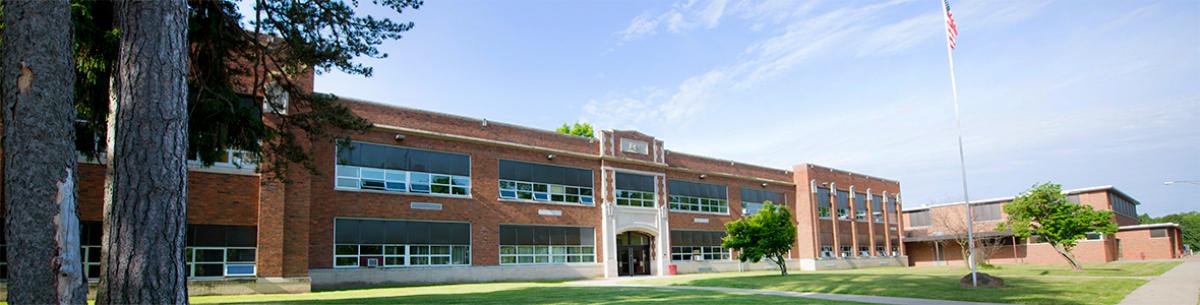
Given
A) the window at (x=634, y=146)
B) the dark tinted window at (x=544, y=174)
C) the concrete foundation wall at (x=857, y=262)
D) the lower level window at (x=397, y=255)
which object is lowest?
the concrete foundation wall at (x=857, y=262)

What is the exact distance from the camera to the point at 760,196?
46312 millimetres

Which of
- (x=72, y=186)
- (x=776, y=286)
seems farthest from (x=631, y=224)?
(x=72, y=186)

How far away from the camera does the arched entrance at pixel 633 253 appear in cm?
3703

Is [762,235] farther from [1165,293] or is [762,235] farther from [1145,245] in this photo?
[1145,245]

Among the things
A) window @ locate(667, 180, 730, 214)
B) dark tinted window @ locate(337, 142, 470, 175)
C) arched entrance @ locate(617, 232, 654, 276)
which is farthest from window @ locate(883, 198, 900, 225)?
dark tinted window @ locate(337, 142, 470, 175)

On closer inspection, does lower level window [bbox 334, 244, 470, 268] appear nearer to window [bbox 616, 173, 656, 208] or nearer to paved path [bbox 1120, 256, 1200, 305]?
window [bbox 616, 173, 656, 208]

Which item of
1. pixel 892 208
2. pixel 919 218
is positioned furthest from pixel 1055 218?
pixel 919 218

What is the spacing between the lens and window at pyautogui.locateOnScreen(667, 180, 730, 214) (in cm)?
4028

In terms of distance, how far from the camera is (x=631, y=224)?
36.8 metres

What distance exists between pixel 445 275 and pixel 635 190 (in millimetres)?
12545

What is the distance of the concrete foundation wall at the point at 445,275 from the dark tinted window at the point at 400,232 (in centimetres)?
110

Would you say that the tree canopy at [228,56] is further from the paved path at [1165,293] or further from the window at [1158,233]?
the window at [1158,233]

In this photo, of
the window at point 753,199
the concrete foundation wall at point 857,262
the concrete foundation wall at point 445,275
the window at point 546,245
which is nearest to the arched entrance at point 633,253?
the concrete foundation wall at point 445,275

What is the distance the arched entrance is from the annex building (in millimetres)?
26218
